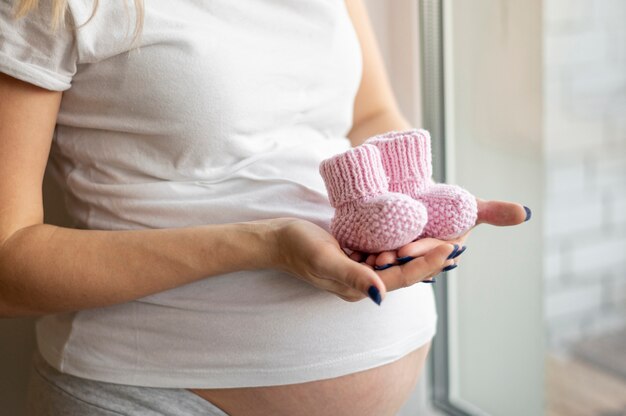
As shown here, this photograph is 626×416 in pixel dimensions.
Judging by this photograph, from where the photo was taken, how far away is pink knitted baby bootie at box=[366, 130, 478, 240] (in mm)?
807

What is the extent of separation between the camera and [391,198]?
29.6 inches

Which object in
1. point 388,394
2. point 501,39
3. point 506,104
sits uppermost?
point 501,39

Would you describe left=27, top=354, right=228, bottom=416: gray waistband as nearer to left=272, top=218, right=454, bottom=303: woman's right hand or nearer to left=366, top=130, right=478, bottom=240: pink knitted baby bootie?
left=272, top=218, right=454, bottom=303: woman's right hand

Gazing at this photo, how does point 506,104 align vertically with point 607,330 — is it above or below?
above

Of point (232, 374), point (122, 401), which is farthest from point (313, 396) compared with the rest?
point (122, 401)

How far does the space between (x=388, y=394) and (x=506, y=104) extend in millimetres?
718

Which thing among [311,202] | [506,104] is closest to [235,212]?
[311,202]

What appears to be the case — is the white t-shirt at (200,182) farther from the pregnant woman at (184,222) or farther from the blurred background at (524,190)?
the blurred background at (524,190)

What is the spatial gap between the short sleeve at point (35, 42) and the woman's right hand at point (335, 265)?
11.4 inches

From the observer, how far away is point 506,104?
146 centimetres

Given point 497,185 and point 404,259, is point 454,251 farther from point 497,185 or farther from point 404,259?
point 497,185

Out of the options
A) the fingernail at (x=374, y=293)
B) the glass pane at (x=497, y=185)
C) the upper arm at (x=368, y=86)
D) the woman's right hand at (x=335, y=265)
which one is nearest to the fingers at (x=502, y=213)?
the woman's right hand at (x=335, y=265)

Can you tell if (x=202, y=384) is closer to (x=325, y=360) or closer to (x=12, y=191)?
(x=325, y=360)

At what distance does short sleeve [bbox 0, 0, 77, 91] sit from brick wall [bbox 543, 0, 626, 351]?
2.86ft
